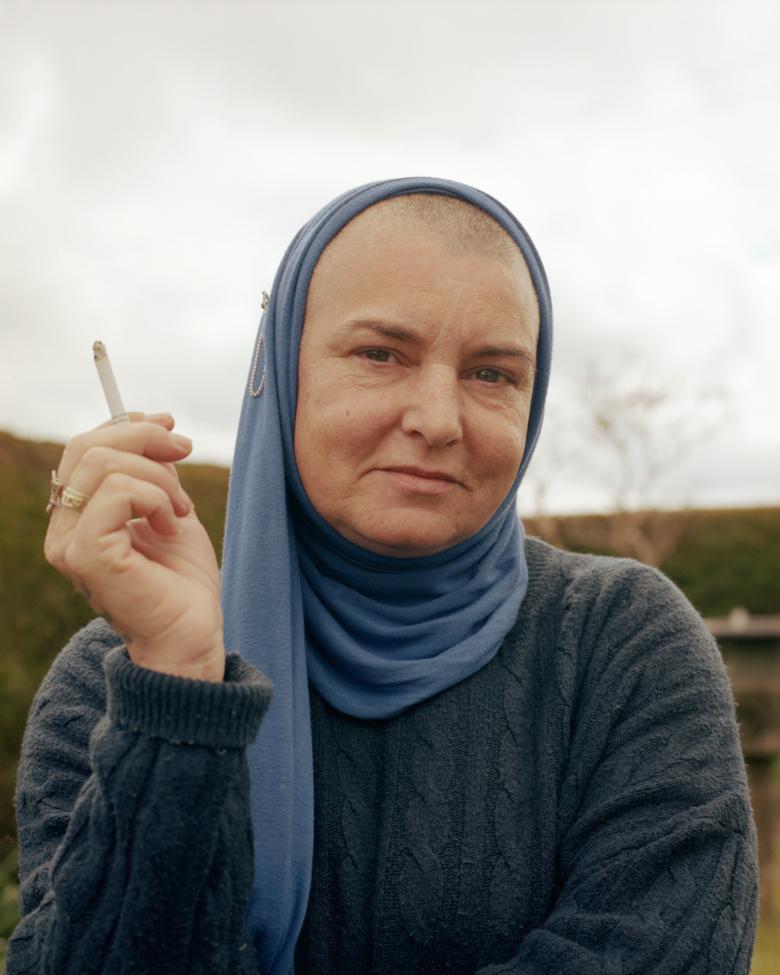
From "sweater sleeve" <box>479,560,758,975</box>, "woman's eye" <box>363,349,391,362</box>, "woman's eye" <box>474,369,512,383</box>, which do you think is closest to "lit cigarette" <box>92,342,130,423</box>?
"woman's eye" <box>363,349,391,362</box>

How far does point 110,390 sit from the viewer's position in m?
1.74

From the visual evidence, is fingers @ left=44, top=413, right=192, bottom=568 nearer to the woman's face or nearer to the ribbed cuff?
the ribbed cuff

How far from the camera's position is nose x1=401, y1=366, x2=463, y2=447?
1.97 m

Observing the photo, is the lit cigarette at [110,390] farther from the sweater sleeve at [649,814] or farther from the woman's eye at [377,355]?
the sweater sleeve at [649,814]

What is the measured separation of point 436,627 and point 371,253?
816 millimetres

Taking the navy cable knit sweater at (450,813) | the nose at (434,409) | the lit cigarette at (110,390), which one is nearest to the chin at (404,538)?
the nose at (434,409)

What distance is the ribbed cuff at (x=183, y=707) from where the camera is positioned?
63.6 inches

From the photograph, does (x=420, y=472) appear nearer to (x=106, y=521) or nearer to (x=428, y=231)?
(x=428, y=231)

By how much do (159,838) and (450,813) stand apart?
25.9 inches

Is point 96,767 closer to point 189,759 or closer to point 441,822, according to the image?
point 189,759

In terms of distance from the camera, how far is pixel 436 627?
7.19 ft

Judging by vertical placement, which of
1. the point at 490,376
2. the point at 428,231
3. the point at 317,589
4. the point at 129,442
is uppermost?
the point at 428,231

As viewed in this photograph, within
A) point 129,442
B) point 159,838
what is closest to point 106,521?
point 129,442

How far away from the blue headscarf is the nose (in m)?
0.29
